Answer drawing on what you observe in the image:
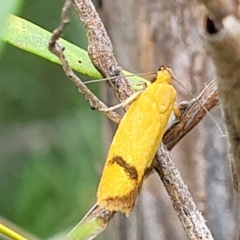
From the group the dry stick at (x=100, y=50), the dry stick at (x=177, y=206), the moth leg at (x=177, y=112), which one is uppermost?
the dry stick at (x=100, y=50)

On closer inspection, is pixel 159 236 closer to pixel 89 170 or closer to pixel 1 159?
pixel 89 170

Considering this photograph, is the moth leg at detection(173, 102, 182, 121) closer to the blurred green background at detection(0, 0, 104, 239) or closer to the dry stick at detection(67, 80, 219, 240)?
the dry stick at detection(67, 80, 219, 240)

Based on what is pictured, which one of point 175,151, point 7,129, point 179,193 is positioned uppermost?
point 7,129

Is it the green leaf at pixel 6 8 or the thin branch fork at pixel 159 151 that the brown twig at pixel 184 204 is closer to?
the thin branch fork at pixel 159 151

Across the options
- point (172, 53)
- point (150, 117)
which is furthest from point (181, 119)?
point (172, 53)

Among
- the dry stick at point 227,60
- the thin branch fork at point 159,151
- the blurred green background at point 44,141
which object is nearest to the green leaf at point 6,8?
the dry stick at point 227,60

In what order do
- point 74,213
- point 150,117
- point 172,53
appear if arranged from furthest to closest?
point 74,213 < point 172,53 < point 150,117
